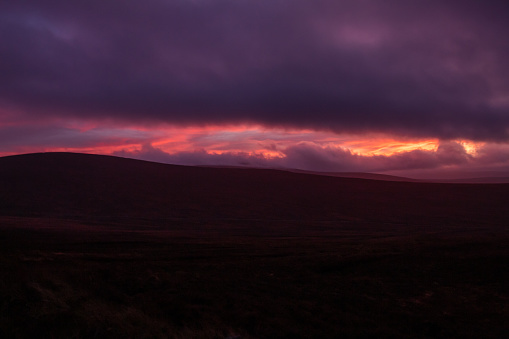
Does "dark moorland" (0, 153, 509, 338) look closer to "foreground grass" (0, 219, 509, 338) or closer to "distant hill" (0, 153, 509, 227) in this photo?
"foreground grass" (0, 219, 509, 338)

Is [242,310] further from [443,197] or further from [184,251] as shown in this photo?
[443,197]

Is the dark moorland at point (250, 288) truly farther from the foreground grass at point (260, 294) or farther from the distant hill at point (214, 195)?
the distant hill at point (214, 195)

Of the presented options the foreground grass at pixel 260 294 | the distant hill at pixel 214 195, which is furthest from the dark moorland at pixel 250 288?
the distant hill at pixel 214 195

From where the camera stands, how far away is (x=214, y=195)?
7275cm

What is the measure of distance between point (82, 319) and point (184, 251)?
16.0 metres

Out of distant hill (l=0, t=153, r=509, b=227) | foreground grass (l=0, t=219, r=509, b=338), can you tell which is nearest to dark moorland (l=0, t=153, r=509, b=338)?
foreground grass (l=0, t=219, r=509, b=338)

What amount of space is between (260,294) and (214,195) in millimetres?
60976

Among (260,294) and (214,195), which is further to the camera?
(214,195)

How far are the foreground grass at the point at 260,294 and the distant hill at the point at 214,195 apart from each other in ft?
117

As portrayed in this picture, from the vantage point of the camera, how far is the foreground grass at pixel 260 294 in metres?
7.65

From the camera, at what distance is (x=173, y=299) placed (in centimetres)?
1041

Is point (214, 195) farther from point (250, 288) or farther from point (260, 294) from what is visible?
Answer: point (260, 294)

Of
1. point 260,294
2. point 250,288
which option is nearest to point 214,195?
point 250,288

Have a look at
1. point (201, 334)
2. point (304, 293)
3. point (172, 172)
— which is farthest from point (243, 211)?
point (201, 334)
